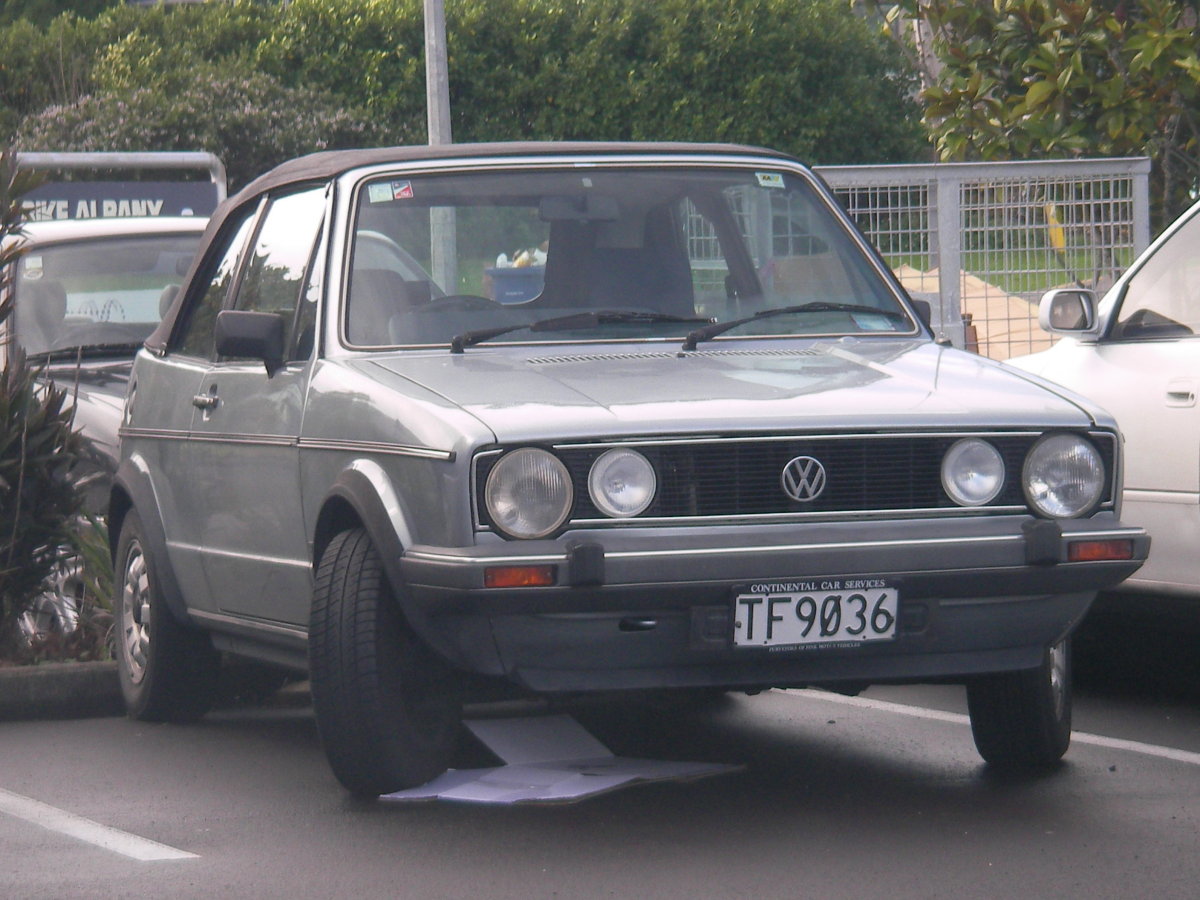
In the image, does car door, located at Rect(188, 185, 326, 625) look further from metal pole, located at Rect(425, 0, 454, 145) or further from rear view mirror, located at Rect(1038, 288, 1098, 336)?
metal pole, located at Rect(425, 0, 454, 145)

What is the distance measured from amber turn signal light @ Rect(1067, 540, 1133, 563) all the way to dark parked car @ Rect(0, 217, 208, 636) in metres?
4.73

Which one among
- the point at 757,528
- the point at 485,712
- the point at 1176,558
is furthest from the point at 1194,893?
the point at 485,712

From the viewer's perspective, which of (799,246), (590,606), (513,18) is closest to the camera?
(590,606)

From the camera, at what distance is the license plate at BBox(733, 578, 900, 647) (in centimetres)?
509

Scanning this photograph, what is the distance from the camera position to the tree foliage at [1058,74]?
1240cm

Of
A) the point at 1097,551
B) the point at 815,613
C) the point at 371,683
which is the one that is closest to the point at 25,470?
the point at 371,683

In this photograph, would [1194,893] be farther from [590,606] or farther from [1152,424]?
[1152,424]

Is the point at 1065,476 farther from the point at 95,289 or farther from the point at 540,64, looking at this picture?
the point at 540,64

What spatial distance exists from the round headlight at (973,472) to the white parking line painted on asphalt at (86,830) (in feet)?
6.63

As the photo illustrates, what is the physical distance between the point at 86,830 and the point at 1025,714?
8.18 ft

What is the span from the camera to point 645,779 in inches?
235

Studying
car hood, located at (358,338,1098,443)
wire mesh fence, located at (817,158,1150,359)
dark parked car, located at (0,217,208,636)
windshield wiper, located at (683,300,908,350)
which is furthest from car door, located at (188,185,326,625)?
wire mesh fence, located at (817,158,1150,359)

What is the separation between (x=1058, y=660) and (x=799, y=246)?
1.52m

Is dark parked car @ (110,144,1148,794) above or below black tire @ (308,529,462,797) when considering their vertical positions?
above
